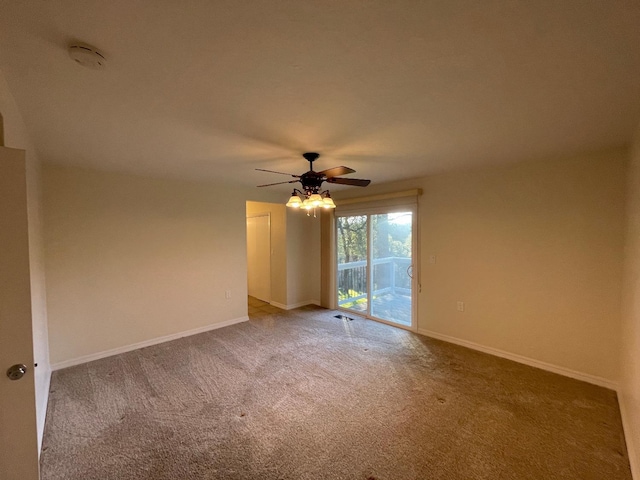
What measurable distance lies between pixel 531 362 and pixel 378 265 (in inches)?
89.9

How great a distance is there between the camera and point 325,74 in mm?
1354

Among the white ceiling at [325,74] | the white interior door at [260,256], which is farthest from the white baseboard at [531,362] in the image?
the white interior door at [260,256]

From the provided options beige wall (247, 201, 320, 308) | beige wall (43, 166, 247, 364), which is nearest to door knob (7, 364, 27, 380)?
beige wall (43, 166, 247, 364)

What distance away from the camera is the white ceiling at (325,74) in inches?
38.8

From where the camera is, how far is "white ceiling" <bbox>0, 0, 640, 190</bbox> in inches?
38.8

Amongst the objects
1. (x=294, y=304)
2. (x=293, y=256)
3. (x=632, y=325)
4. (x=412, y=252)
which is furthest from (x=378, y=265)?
(x=632, y=325)

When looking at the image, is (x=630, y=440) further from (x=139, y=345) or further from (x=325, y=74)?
(x=139, y=345)

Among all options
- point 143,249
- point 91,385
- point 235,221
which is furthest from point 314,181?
point 91,385

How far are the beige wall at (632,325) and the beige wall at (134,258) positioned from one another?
4.36 meters

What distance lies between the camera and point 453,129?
6.78 feet

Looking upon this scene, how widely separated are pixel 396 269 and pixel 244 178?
8.93 ft

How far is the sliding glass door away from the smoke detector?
364cm

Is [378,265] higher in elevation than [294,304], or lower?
higher

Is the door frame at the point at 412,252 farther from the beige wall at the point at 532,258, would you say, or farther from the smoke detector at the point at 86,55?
the smoke detector at the point at 86,55
